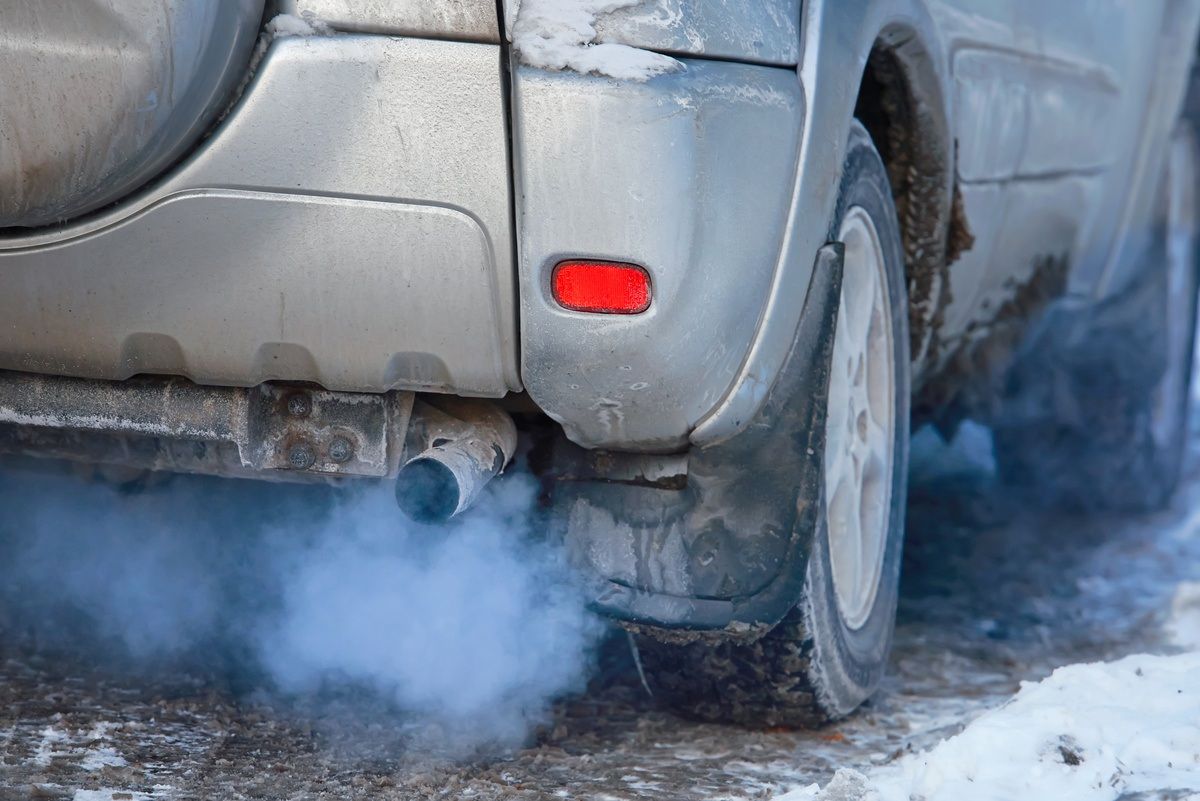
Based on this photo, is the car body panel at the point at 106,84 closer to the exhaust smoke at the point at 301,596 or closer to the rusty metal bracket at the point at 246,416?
the rusty metal bracket at the point at 246,416

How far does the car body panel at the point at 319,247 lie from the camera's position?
1.70 metres

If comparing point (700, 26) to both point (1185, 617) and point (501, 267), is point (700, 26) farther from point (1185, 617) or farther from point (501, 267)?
point (1185, 617)

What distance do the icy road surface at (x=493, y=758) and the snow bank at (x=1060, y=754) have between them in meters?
0.01

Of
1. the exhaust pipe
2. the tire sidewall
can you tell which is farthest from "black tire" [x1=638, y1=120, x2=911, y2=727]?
the exhaust pipe

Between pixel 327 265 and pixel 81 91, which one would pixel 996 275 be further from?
pixel 81 91

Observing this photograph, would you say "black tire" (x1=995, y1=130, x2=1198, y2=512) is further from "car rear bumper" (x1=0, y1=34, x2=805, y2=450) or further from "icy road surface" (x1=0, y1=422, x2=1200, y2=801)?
"car rear bumper" (x1=0, y1=34, x2=805, y2=450)

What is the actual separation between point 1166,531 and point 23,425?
350 cm

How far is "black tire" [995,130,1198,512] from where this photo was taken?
14.6ft

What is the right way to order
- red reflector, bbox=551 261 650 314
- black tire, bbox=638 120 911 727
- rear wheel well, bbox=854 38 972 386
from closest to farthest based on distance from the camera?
red reflector, bbox=551 261 650 314
black tire, bbox=638 120 911 727
rear wheel well, bbox=854 38 972 386

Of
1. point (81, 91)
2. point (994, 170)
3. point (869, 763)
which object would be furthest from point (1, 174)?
point (994, 170)

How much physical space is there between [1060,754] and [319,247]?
50.8 inches

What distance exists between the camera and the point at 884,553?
2.65m

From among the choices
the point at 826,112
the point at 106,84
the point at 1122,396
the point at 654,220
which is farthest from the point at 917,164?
the point at 1122,396

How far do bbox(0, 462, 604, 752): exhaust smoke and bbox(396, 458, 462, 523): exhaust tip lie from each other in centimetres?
41
